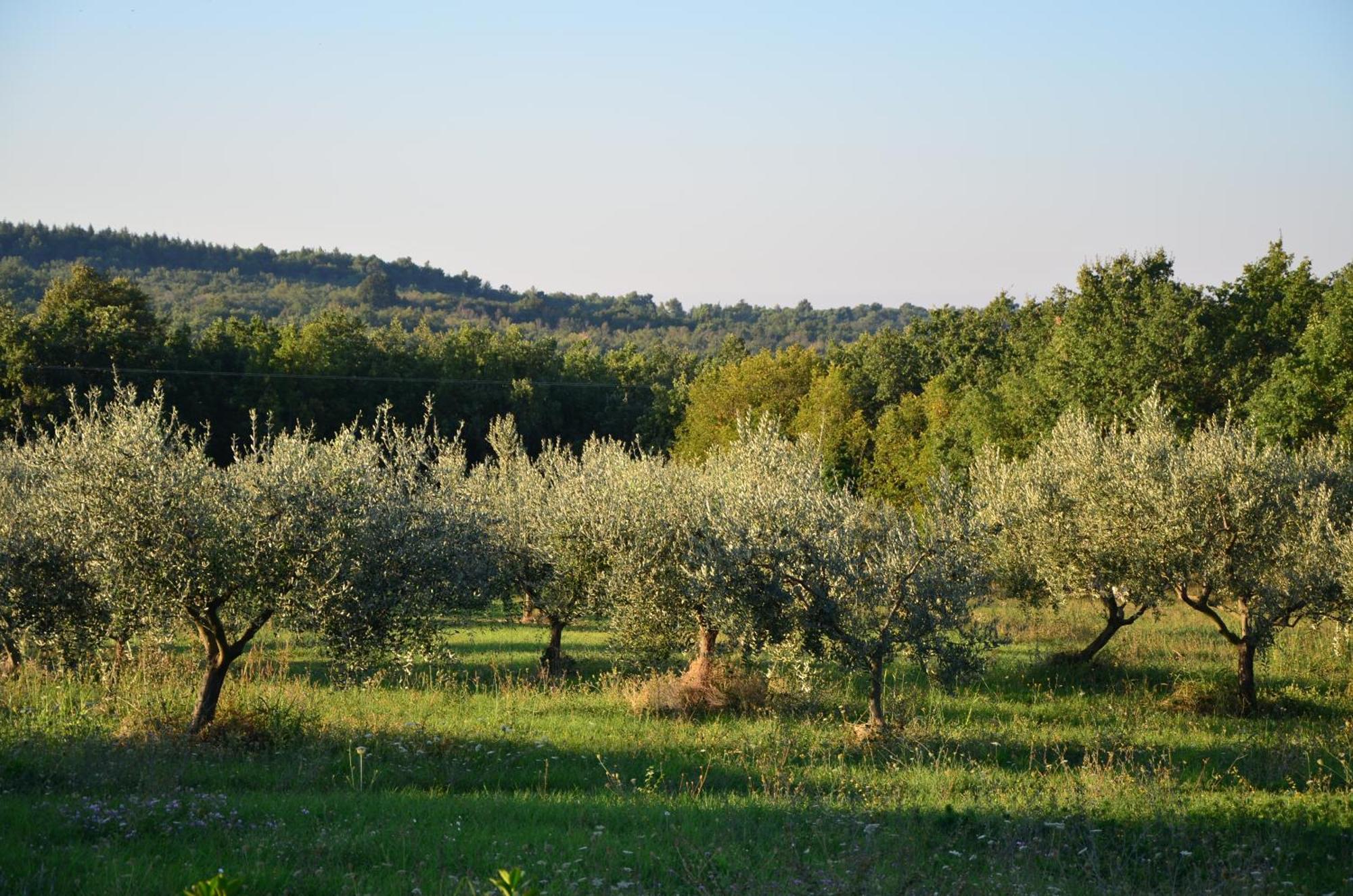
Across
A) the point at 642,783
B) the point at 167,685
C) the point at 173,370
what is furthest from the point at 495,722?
the point at 173,370

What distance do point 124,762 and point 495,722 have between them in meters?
5.38

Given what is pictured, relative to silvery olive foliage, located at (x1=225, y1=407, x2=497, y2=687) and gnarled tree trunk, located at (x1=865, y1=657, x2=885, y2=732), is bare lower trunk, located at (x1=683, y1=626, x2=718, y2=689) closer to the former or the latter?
gnarled tree trunk, located at (x1=865, y1=657, x2=885, y2=732)

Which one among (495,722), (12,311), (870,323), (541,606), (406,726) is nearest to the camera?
(406,726)

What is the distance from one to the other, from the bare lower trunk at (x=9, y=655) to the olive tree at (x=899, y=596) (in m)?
11.3

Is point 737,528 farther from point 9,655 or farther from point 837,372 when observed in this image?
point 837,372

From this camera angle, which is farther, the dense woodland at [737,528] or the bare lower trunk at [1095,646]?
the bare lower trunk at [1095,646]

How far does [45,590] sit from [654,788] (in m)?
8.89

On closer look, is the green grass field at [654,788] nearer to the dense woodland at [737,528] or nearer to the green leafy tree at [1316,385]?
the dense woodland at [737,528]

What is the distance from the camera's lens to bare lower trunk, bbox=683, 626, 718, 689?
1795cm

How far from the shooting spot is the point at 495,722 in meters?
16.1

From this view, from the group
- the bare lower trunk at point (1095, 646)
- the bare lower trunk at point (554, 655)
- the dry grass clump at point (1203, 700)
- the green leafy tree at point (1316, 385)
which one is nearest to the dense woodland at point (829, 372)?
the green leafy tree at point (1316, 385)

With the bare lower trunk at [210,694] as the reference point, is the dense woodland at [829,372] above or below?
above

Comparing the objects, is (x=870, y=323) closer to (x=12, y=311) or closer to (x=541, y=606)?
(x=12, y=311)

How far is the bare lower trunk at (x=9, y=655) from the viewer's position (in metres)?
15.0
